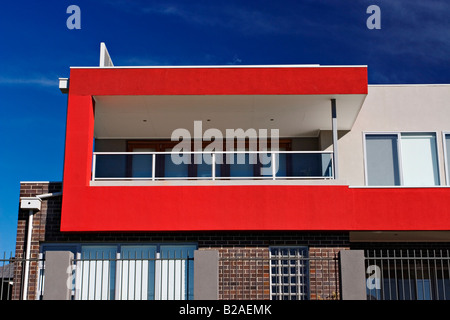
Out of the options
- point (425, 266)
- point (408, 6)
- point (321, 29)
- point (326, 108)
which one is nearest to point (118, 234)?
point (326, 108)

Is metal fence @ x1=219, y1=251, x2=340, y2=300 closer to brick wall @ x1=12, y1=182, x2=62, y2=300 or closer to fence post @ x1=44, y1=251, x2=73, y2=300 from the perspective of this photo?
fence post @ x1=44, y1=251, x2=73, y2=300

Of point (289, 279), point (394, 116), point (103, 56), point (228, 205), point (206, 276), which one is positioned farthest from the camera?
point (394, 116)

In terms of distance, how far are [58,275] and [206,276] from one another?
2.80 meters

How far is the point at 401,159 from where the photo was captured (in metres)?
19.1

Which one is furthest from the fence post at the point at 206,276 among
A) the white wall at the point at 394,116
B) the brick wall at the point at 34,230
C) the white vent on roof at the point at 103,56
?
the white wall at the point at 394,116

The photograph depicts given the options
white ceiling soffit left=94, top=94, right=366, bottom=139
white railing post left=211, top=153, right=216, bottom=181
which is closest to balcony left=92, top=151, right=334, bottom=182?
white railing post left=211, top=153, right=216, bottom=181

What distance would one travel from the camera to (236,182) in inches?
648

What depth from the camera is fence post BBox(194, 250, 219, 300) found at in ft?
40.3

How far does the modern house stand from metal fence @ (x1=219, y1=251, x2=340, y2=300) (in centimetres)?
3

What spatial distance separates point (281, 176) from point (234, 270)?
3444 millimetres

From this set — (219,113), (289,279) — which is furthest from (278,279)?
(219,113)

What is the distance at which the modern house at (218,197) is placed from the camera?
16016 mm

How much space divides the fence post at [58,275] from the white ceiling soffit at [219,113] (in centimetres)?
551

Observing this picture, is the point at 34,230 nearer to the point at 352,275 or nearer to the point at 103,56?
the point at 103,56
